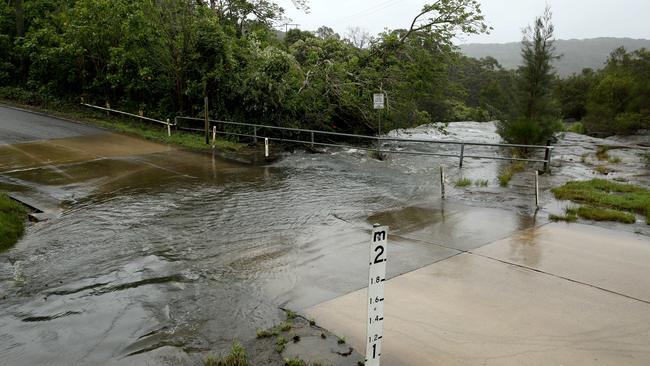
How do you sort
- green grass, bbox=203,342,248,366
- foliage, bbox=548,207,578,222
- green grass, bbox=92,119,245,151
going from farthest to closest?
1. green grass, bbox=92,119,245,151
2. foliage, bbox=548,207,578,222
3. green grass, bbox=203,342,248,366

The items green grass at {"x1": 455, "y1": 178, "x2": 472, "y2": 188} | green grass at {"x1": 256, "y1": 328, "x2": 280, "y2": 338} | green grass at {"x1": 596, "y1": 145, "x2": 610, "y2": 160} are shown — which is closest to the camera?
green grass at {"x1": 256, "y1": 328, "x2": 280, "y2": 338}

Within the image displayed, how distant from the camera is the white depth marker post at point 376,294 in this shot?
141 inches

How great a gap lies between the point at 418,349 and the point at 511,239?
3927 millimetres

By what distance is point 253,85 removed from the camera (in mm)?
19016

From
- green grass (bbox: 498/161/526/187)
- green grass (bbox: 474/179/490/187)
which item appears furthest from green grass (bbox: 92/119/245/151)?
green grass (bbox: 498/161/526/187)

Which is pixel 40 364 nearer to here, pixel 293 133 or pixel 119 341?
pixel 119 341

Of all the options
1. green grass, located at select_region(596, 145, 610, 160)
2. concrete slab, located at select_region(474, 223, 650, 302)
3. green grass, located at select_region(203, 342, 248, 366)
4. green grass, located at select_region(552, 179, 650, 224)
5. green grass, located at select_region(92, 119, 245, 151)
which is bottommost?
green grass, located at select_region(203, 342, 248, 366)

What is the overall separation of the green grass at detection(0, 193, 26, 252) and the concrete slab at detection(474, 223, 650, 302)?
7375 millimetres

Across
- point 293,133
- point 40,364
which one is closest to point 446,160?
point 293,133

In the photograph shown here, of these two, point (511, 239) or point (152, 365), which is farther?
point (511, 239)

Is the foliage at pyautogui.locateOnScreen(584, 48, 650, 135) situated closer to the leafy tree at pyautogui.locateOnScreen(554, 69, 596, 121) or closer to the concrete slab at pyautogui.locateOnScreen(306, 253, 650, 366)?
the leafy tree at pyautogui.locateOnScreen(554, 69, 596, 121)

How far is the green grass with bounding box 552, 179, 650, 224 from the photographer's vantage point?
9.59m

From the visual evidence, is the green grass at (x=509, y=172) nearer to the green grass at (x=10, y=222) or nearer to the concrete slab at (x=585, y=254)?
the concrete slab at (x=585, y=254)

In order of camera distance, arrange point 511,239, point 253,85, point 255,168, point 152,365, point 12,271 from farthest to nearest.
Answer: point 253,85, point 255,168, point 511,239, point 12,271, point 152,365
